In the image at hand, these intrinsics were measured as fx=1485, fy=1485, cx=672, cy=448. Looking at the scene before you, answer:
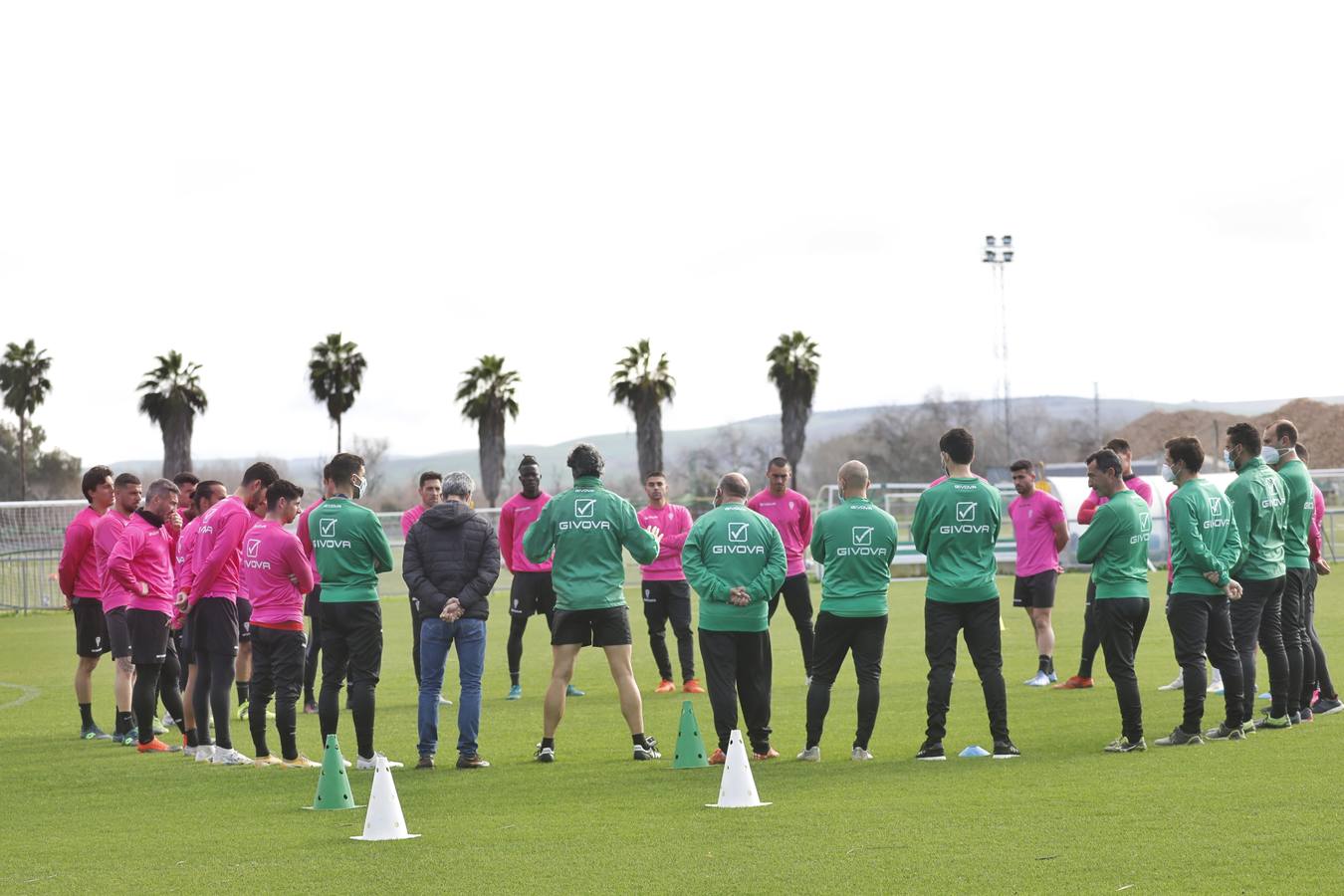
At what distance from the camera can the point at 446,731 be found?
1187 cm

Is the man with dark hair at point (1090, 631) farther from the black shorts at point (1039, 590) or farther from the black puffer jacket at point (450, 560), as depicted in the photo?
the black puffer jacket at point (450, 560)

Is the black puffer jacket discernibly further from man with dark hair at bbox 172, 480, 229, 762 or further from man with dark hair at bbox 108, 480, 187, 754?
man with dark hair at bbox 108, 480, 187, 754

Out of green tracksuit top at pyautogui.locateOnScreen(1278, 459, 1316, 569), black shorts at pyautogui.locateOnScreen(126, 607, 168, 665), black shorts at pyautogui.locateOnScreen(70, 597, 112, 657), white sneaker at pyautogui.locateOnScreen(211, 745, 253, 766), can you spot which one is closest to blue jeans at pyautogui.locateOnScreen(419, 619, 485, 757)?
white sneaker at pyautogui.locateOnScreen(211, 745, 253, 766)

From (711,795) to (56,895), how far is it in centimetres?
349

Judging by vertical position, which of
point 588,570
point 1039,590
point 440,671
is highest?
point 588,570

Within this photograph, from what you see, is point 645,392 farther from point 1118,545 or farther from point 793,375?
point 1118,545

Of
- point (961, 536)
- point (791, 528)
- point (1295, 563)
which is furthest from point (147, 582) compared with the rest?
point (1295, 563)

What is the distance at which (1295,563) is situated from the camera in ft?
35.6

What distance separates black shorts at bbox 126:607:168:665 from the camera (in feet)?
34.9

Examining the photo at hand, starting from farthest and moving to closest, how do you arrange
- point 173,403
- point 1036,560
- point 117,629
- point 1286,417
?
point 1286,417, point 173,403, point 1036,560, point 117,629

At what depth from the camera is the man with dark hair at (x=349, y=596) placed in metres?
9.60

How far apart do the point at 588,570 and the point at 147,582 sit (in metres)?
3.26

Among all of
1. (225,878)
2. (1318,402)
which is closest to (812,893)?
(225,878)

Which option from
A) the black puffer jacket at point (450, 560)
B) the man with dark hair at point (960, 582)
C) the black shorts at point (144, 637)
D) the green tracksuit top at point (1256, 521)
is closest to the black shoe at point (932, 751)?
the man with dark hair at point (960, 582)
